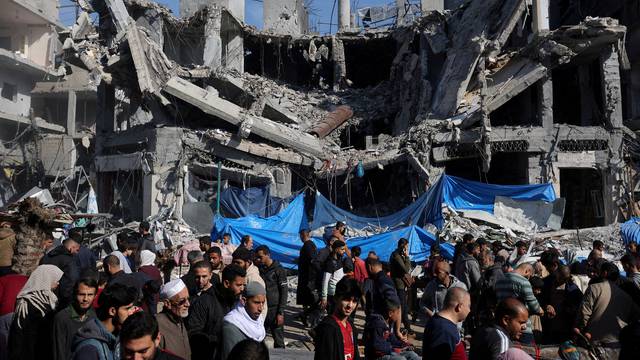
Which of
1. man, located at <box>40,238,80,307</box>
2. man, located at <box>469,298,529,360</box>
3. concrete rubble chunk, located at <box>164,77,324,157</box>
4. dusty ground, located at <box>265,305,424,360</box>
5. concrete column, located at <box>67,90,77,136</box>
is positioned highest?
concrete column, located at <box>67,90,77,136</box>

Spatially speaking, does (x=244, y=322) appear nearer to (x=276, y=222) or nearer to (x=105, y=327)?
(x=105, y=327)

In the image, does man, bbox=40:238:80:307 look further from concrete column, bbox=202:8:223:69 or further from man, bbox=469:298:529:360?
concrete column, bbox=202:8:223:69

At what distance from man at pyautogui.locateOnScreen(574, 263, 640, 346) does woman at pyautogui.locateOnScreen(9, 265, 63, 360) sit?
4.64m

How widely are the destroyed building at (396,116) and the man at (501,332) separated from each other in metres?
14.9

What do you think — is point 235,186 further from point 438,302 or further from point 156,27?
point 438,302

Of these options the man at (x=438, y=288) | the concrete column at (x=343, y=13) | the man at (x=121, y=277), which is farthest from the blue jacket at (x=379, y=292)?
the concrete column at (x=343, y=13)

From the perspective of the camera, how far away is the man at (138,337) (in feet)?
8.86

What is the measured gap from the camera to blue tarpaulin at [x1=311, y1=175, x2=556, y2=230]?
15664mm

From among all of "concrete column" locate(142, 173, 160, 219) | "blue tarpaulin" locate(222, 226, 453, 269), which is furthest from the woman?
"concrete column" locate(142, 173, 160, 219)

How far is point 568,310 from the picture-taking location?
5.79m

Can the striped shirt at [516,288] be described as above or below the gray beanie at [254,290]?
below

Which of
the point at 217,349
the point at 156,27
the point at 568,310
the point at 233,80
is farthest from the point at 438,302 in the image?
the point at 156,27

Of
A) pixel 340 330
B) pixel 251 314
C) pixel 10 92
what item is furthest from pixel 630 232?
pixel 10 92

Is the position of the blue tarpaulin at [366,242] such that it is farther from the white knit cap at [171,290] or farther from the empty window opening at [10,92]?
the empty window opening at [10,92]
